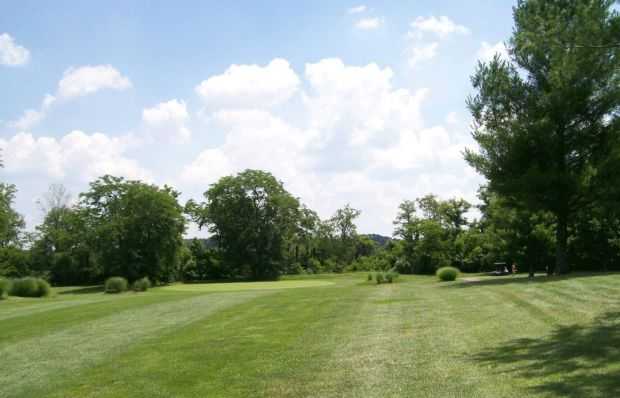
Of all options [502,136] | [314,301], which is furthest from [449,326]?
[502,136]

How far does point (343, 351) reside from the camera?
987 cm

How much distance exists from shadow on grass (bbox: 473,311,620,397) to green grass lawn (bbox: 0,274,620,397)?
0.02 m

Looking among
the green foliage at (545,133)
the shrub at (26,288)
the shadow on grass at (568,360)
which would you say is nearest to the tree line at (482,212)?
the green foliage at (545,133)

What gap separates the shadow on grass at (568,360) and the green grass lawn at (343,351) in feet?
0.05

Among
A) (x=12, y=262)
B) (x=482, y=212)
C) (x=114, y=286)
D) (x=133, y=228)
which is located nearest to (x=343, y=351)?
(x=114, y=286)

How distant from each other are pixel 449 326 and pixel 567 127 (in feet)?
55.1

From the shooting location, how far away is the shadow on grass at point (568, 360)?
650 centimetres

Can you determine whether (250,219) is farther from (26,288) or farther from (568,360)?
(568,360)

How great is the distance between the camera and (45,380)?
358 inches

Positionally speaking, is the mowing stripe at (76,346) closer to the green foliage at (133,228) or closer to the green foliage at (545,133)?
the green foliage at (545,133)

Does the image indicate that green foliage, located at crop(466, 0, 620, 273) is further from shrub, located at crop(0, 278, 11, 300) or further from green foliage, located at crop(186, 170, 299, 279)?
green foliage, located at crop(186, 170, 299, 279)

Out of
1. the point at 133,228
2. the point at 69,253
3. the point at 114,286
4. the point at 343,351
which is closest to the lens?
the point at 343,351

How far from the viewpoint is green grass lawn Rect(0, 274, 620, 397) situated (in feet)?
24.2

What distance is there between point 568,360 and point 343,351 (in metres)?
3.66
